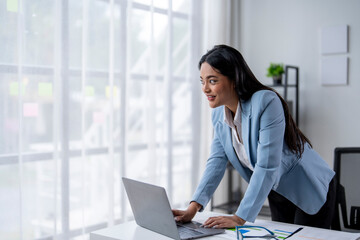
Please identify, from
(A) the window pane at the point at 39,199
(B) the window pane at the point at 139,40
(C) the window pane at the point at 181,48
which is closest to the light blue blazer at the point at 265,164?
(A) the window pane at the point at 39,199

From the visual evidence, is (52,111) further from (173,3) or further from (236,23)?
(236,23)

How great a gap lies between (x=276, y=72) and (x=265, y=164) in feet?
6.72

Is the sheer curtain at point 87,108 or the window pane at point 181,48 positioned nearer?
the sheer curtain at point 87,108

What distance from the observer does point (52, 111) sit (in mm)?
2414

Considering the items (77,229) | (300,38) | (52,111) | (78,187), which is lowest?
(77,229)

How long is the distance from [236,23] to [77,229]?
2378 millimetres

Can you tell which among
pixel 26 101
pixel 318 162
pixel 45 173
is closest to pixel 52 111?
pixel 26 101

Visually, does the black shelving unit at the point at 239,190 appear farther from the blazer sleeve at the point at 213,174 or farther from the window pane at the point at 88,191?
the blazer sleeve at the point at 213,174

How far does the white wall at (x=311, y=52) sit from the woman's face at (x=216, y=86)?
2029 millimetres

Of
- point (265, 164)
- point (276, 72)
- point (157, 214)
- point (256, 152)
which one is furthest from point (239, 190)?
point (157, 214)

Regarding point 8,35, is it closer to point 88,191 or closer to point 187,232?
point 88,191

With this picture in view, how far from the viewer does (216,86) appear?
1.63m

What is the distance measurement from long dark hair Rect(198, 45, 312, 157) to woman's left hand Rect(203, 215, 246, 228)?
373 millimetres

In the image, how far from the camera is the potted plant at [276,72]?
11.4ft
